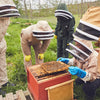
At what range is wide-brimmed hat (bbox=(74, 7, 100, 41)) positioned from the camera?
1506mm

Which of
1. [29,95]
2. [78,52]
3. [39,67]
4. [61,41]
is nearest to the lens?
[78,52]

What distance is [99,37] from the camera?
4.95 ft

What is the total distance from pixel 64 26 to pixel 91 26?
89.6 inches

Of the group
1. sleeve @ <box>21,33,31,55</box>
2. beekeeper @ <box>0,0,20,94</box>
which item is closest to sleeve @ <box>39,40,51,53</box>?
sleeve @ <box>21,33,31,55</box>

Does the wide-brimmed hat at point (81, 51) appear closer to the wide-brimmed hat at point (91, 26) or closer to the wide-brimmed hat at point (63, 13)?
the wide-brimmed hat at point (91, 26)

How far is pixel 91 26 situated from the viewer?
153 cm

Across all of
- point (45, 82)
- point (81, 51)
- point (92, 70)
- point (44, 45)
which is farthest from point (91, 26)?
point (44, 45)

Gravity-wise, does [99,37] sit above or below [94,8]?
below

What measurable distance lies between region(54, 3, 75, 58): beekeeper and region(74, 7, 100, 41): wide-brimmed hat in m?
1.98

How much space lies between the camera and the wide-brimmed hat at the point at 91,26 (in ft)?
4.94

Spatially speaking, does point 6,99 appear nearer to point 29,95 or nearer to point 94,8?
point 29,95

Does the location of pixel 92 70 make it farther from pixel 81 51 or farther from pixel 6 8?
pixel 6 8

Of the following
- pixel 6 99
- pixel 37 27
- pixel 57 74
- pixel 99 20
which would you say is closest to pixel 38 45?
pixel 37 27

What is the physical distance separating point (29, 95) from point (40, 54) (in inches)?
44.2
